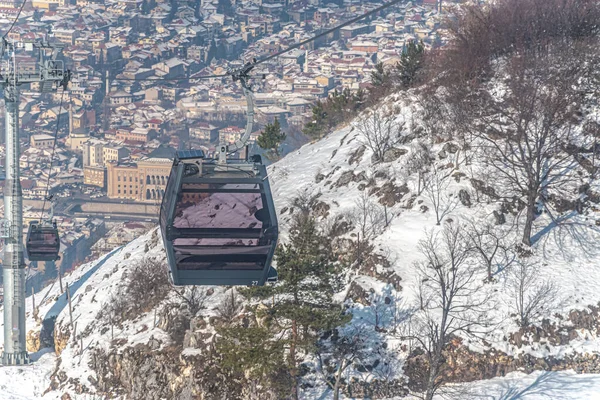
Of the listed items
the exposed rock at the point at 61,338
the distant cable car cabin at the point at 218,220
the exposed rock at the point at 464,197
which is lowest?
the exposed rock at the point at 61,338

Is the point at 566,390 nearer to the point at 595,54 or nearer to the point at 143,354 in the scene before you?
the point at 143,354

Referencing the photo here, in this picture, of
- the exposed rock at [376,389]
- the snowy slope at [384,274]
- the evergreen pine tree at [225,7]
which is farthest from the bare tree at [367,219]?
the evergreen pine tree at [225,7]

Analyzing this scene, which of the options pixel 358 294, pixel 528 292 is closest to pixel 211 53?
pixel 358 294

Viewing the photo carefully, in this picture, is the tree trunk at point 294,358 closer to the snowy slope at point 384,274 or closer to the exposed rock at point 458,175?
the snowy slope at point 384,274

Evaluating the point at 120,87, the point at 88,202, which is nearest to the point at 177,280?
the point at 88,202

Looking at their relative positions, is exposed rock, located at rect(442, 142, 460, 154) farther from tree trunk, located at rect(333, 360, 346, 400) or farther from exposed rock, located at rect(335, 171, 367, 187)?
tree trunk, located at rect(333, 360, 346, 400)

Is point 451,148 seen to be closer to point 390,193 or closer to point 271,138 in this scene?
point 390,193
